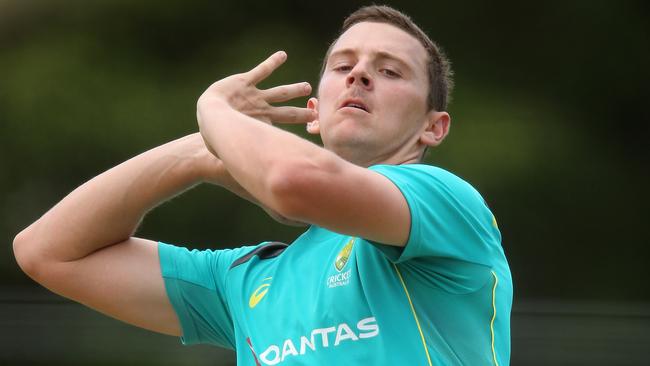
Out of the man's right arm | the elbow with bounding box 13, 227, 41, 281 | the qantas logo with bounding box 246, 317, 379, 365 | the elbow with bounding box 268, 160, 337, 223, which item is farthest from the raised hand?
the elbow with bounding box 13, 227, 41, 281

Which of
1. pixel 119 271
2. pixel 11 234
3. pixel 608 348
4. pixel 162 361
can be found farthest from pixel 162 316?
pixel 11 234

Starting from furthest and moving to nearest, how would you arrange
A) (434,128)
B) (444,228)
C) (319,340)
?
(434,128) < (319,340) < (444,228)

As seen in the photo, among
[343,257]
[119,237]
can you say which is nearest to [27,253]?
[119,237]

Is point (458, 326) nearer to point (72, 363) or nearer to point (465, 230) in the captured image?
point (465, 230)

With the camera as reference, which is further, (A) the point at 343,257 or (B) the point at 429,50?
(B) the point at 429,50

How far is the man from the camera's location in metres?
1.83

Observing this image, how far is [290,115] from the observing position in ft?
7.79

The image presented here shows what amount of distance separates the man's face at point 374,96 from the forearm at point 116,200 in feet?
1.22

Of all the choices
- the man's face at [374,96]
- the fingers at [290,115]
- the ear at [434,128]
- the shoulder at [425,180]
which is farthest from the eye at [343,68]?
the shoulder at [425,180]

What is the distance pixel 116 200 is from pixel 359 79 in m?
0.66

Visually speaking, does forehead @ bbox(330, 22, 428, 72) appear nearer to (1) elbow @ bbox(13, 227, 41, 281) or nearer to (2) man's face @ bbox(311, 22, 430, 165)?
(2) man's face @ bbox(311, 22, 430, 165)

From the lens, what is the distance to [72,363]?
4.87 metres

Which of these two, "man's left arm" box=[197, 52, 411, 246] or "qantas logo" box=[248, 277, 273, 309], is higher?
"man's left arm" box=[197, 52, 411, 246]

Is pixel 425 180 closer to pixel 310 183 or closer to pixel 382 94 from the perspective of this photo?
pixel 310 183
